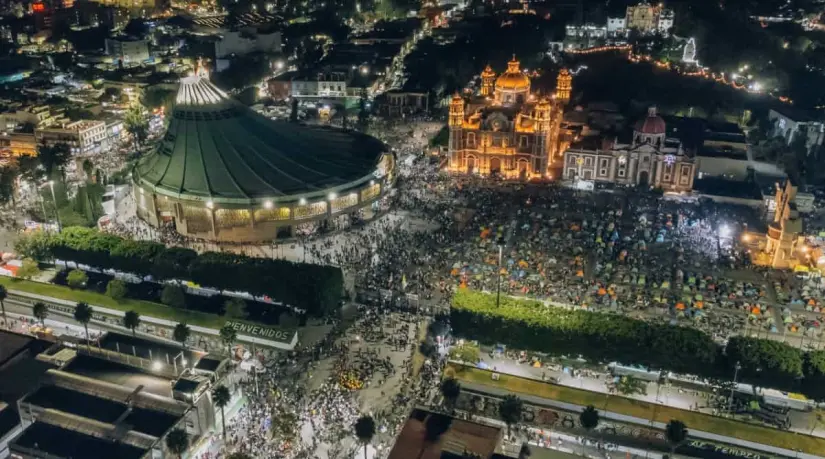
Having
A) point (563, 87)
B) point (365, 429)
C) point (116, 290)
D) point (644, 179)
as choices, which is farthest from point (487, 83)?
point (365, 429)

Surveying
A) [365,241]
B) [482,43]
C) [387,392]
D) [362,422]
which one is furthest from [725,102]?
[362,422]

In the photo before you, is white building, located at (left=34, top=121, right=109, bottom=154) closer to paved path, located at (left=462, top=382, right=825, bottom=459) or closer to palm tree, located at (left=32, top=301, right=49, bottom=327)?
palm tree, located at (left=32, top=301, right=49, bottom=327)

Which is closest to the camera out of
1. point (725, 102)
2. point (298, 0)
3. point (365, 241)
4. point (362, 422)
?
point (362, 422)

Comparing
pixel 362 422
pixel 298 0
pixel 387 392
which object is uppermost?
pixel 298 0

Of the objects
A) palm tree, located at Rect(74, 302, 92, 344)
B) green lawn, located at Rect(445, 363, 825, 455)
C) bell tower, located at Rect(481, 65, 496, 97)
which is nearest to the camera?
green lawn, located at Rect(445, 363, 825, 455)

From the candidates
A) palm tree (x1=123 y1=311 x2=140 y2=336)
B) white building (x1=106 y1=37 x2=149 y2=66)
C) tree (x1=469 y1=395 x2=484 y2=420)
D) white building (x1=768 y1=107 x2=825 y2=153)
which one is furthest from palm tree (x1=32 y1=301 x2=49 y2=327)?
white building (x1=106 y1=37 x2=149 y2=66)

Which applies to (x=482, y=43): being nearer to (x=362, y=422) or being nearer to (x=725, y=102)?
(x=725, y=102)
